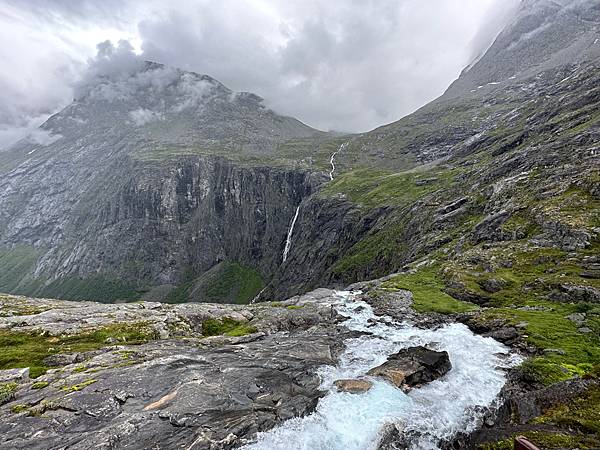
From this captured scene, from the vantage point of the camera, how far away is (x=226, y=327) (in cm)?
5422

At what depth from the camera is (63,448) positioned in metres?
21.0

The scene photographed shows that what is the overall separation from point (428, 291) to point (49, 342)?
186ft

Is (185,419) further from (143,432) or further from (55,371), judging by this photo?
(55,371)

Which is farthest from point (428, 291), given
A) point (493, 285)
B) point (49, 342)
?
point (49, 342)

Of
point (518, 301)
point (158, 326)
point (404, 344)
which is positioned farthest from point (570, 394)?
point (158, 326)

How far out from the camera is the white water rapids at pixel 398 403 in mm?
23297

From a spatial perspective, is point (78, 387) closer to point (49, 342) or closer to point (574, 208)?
point (49, 342)

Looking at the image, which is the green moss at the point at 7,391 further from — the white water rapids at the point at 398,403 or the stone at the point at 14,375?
the white water rapids at the point at 398,403

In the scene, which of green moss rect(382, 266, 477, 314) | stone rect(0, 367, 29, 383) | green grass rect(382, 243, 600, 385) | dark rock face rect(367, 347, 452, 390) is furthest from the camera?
green moss rect(382, 266, 477, 314)

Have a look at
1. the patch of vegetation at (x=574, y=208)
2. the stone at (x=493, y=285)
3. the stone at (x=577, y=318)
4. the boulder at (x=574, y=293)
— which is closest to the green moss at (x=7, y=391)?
the stone at (x=577, y=318)

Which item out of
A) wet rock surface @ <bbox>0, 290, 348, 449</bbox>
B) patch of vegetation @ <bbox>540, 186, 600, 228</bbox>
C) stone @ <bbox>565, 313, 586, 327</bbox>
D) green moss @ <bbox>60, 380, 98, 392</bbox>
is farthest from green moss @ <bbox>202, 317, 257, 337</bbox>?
patch of vegetation @ <bbox>540, 186, 600, 228</bbox>

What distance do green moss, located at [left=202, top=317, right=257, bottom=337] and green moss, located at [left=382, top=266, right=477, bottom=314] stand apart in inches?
1002

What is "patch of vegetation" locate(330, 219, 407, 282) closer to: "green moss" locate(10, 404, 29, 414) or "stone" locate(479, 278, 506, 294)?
"stone" locate(479, 278, 506, 294)

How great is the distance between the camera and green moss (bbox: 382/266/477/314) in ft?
170
